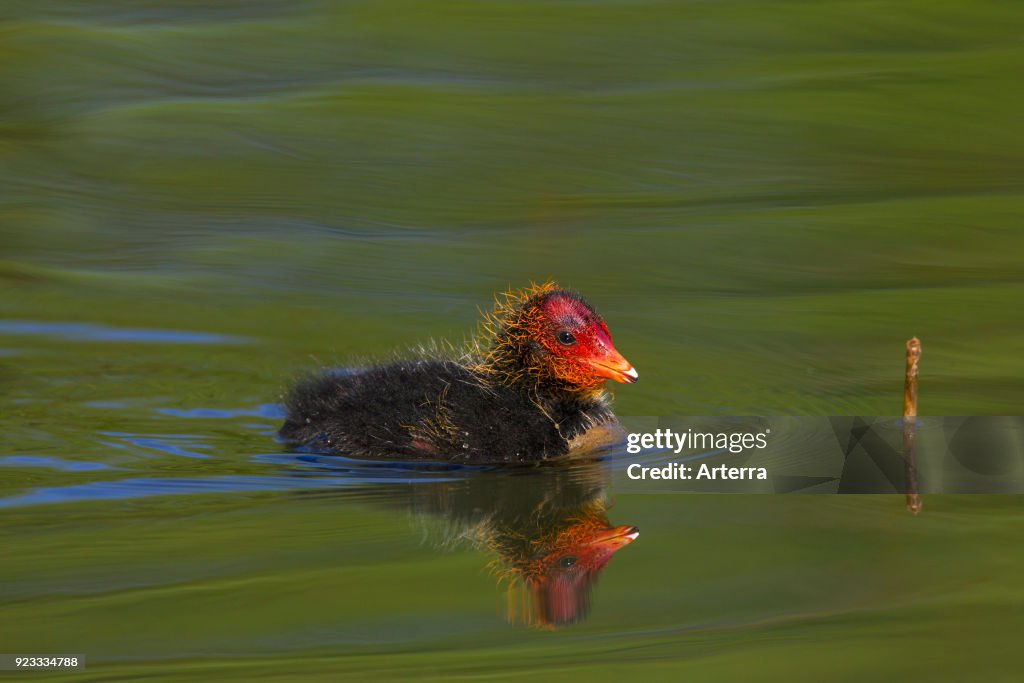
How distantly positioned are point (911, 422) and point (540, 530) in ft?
5.84

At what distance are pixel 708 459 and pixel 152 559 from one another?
7.80ft

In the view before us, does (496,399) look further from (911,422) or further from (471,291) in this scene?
(471,291)

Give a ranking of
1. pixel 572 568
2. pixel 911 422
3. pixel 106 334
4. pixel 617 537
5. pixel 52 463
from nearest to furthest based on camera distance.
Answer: pixel 572 568, pixel 617 537, pixel 52 463, pixel 911 422, pixel 106 334

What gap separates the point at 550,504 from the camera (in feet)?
20.3

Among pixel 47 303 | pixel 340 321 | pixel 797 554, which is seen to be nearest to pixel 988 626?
pixel 797 554

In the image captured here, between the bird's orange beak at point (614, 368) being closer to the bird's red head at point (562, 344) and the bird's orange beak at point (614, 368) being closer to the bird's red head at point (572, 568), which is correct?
the bird's red head at point (562, 344)

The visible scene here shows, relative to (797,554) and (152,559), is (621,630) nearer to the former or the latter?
(797,554)

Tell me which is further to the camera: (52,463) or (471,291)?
(471,291)

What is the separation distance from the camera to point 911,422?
668 cm

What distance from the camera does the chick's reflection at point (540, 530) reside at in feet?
16.6

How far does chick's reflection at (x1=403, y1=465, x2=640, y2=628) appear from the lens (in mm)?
5074

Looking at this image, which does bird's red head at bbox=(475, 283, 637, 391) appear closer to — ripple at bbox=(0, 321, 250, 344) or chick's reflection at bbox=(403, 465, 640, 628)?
chick's reflection at bbox=(403, 465, 640, 628)

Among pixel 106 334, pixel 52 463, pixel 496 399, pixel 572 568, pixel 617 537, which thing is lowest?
pixel 572 568

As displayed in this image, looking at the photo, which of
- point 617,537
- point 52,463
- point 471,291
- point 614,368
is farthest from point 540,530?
point 471,291
